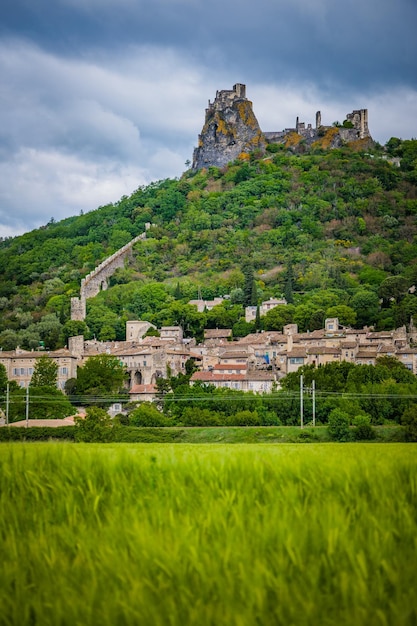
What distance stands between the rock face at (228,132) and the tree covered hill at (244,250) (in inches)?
166

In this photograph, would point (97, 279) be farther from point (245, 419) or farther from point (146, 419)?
point (245, 419)

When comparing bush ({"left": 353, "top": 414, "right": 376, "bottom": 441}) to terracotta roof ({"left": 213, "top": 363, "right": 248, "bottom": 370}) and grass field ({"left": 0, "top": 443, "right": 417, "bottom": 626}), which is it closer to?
terracotta roof ({"left": 213, "top": 363, "right": 248, "bottom": 370})

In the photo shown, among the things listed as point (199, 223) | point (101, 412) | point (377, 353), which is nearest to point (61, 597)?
point (101, 412)

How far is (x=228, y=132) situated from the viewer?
175125mm

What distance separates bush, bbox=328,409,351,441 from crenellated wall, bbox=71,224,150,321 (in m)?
62.2

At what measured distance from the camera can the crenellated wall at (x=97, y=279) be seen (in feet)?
363

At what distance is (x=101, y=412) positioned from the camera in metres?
50.2

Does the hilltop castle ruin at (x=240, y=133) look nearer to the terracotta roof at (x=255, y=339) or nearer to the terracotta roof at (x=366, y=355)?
the terracotta roof at (x=255, y=339)

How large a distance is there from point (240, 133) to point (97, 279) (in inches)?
→ 2536

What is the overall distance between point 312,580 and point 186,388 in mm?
64167

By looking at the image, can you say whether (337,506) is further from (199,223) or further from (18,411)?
(199,223)

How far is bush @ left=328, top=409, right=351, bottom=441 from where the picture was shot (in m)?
50.2

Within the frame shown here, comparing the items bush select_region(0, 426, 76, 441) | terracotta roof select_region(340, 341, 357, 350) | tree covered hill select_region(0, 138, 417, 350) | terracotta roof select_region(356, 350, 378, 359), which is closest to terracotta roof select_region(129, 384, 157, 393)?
terracotta roof select_region(340, 341, 357, 350)

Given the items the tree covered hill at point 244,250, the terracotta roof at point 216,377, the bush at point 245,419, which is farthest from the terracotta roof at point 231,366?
the bush at point 245,419
